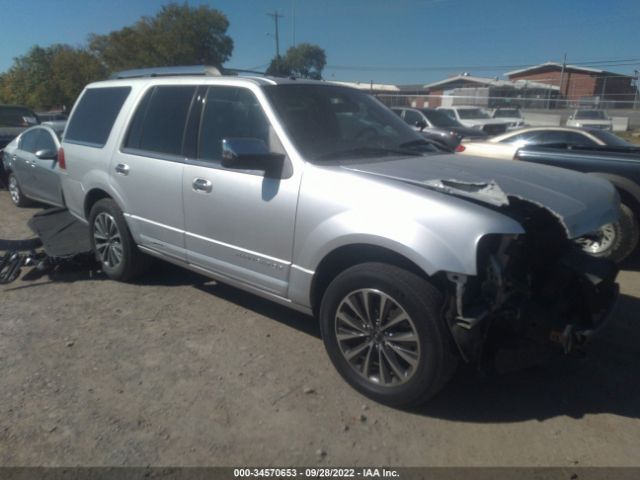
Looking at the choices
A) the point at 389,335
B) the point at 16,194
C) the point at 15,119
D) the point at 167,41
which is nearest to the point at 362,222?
the point at 389,335

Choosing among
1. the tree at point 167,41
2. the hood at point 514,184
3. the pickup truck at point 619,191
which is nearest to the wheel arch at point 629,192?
the pickup truck at point 619,191

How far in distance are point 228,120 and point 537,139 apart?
26.4 ft

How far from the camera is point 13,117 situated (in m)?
13.5

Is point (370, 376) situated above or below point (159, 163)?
below

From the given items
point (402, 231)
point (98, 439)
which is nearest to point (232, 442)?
point (98, 439)

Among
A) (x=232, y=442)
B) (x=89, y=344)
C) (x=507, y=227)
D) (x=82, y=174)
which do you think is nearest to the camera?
(x=507, y=227)

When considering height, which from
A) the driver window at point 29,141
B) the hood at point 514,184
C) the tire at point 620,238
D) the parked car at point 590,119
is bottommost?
the tire at point 620,238

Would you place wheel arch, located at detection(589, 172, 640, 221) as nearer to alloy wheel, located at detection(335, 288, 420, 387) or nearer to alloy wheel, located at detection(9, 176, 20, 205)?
alloy wheel, located at detection(335, 288, 420, 387)

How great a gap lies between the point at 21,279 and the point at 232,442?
3679mm

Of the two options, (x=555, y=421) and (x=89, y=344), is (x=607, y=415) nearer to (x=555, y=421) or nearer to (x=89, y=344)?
(x=555, y=421)

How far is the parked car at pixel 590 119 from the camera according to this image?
2442 centimetres

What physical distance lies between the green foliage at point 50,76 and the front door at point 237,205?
44.3m

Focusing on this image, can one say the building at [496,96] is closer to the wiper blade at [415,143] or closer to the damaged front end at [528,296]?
the wiper blade at [415,143]

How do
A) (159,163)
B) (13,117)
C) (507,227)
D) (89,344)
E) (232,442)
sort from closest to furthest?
(507,227) < (232,442) < (89,344) < (159,163) < (13,117)
